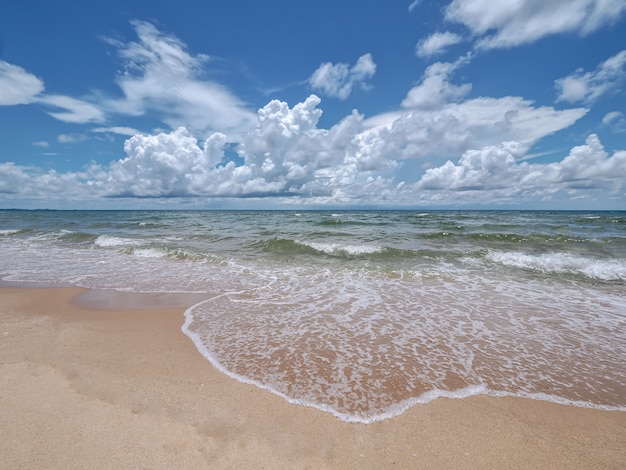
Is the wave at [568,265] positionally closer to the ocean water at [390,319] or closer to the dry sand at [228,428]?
the ocean water at [390,319]

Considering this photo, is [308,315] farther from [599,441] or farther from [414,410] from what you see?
[599,441]

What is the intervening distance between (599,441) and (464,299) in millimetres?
4516

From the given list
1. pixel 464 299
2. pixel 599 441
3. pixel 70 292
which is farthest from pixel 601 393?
pixel 70 292

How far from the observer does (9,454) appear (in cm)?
249

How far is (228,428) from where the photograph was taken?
9.24ft

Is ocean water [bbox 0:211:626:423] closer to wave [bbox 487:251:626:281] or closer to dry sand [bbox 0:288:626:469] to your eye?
wave [bbox 487:251:626:281]

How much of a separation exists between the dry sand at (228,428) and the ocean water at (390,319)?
10.5 inches

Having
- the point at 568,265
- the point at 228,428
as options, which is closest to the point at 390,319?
the point at 228,428

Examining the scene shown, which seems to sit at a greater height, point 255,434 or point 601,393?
point 255,434

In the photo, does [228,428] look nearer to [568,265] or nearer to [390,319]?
A: [390,319]

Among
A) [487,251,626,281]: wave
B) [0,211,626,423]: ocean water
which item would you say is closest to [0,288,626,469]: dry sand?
[0,211,626,423]: ocean water

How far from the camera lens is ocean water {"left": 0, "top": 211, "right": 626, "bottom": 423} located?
3688 mm

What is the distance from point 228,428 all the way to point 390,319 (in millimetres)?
3855

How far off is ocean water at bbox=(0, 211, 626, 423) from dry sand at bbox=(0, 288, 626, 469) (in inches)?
10.5
